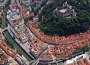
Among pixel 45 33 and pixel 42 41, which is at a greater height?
pixel 45 33

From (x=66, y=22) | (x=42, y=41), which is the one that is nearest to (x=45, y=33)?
(x=42, y=41)

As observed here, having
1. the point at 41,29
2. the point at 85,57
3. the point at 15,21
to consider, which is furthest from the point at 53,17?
the point at 85,57

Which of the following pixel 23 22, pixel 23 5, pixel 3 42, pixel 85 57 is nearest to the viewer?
pixel 85 57

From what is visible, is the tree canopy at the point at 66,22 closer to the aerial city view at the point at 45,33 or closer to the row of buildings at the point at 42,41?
the aerial city view at the point at 45,33

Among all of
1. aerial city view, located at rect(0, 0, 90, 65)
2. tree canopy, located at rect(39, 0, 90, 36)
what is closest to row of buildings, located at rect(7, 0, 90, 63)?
aerial city view, located at rect(0, 0, 90, 65)

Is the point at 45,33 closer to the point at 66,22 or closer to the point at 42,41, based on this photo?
the point at 42,41

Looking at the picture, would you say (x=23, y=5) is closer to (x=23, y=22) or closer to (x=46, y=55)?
(x=23, y=22)

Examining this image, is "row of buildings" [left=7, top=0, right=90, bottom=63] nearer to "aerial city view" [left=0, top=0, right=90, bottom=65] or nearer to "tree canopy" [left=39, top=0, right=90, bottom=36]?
"aerial city view" [left=0, top=0, right=90, bottom=65]

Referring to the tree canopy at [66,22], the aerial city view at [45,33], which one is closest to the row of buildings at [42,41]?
the aerial city view at [45,33]
